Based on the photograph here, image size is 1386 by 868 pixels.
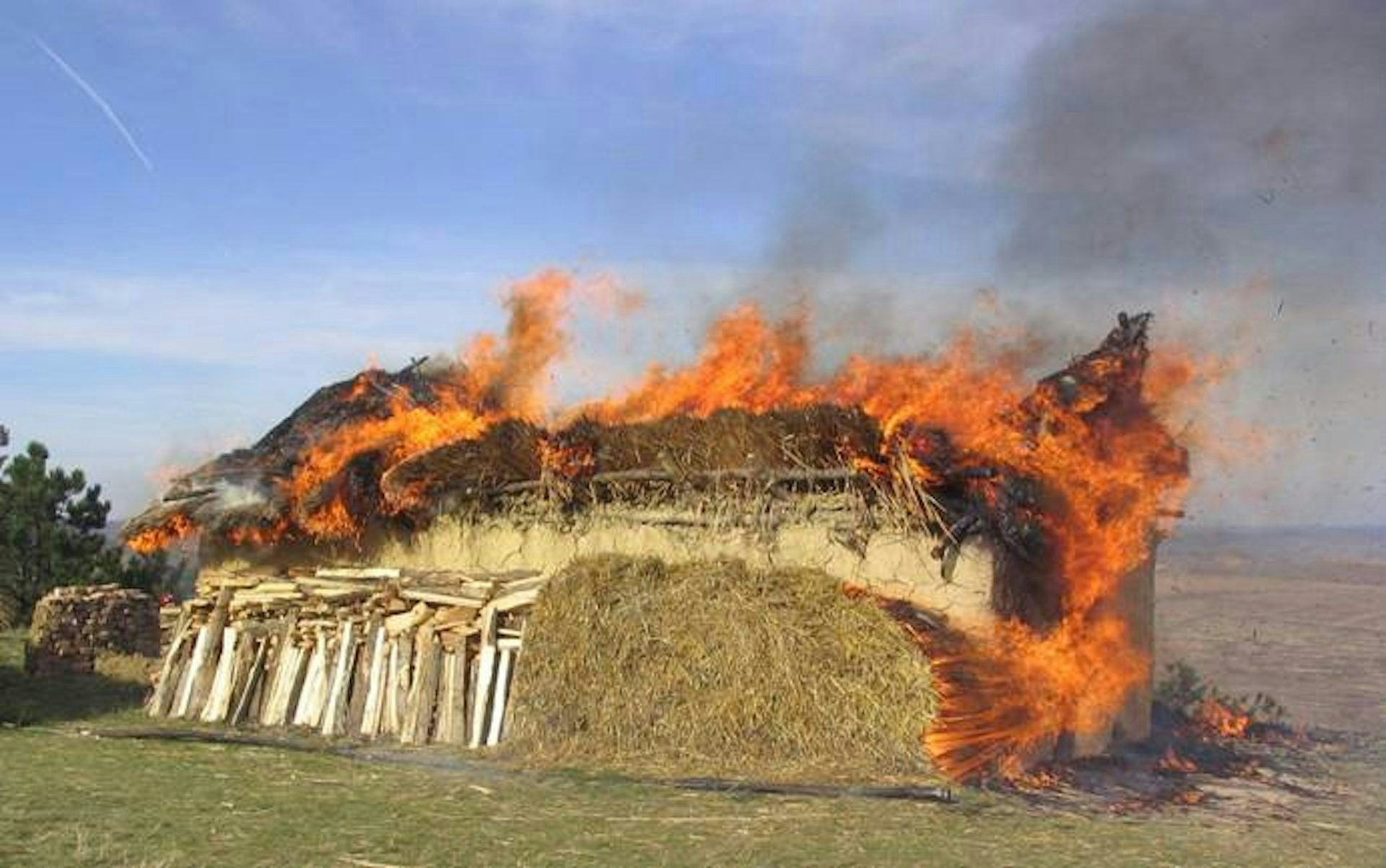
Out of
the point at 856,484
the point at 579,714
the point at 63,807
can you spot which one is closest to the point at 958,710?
the point at 856,484

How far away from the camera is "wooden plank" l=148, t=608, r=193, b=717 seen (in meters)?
13.9

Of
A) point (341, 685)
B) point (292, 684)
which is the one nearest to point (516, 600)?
point (341, 685)

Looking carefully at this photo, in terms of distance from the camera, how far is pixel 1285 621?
32875 millimetres

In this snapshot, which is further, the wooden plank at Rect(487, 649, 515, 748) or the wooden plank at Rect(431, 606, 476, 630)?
the wooden plank at Rect(431, 606, 476, 630)

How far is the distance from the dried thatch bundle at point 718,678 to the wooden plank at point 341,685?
2.15 meters

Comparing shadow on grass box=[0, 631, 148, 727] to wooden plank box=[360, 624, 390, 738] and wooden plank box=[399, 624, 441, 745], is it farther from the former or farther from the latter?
wooden plank box=[399, 624, 441, 745]

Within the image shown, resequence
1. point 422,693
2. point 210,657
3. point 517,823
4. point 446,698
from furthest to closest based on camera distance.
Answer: point 210,657, point 422,693, point 446,698, point 517,823

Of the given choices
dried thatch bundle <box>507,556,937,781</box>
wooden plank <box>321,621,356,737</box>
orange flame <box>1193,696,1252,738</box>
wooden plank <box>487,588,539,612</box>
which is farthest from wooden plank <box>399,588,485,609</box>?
orange flame <box>1193,696,1252,738</box>

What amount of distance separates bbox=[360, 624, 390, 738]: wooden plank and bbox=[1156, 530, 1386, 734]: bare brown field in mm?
12182

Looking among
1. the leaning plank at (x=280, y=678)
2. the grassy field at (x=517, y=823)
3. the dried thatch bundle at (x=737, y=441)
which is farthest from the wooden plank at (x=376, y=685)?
the dried thatch bundle at (x=737, y=441)

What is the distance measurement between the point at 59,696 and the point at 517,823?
8863mm

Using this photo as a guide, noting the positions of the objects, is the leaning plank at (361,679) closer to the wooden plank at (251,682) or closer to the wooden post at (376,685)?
the wooden post at (376,685)

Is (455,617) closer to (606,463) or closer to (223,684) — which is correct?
(606,463)

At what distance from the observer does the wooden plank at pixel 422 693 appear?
40.6 feet
